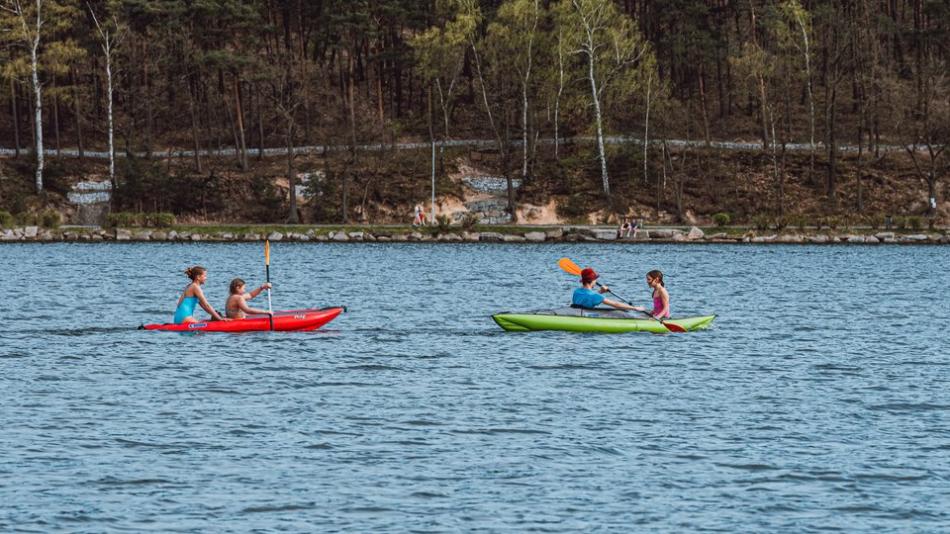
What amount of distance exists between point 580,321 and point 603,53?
58240 mm

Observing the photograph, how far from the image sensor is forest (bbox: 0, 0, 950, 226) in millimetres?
88375

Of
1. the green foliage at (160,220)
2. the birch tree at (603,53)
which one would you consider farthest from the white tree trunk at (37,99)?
the birch tree at (603,53)

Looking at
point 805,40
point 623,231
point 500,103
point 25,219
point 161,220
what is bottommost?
point 623,231

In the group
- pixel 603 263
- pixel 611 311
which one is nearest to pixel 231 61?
pixel 603 263

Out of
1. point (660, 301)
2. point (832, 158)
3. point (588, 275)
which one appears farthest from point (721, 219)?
point (588, 275)

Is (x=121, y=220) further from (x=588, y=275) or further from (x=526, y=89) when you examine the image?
(x=588, y=275)

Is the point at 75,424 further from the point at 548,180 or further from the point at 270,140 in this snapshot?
the point at 270,140

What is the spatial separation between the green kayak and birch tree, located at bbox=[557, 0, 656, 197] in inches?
2114

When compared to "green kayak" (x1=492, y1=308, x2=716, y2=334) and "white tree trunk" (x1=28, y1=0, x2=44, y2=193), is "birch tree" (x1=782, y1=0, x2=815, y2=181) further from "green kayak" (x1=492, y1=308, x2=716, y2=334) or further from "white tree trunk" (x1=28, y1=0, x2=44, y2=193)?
"green kayak" (x1=492, y1=308, x2=716, y2=334)

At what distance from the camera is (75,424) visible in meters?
23.2

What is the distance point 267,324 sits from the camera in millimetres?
34281

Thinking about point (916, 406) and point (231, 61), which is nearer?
point (916, 406)

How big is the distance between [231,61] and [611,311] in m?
59.2

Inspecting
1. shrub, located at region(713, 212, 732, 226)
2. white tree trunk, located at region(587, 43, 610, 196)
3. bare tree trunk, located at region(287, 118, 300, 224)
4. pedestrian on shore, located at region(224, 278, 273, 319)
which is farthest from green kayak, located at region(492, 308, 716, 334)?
white tree trunk, located at region(587, 43, 610, 196)
